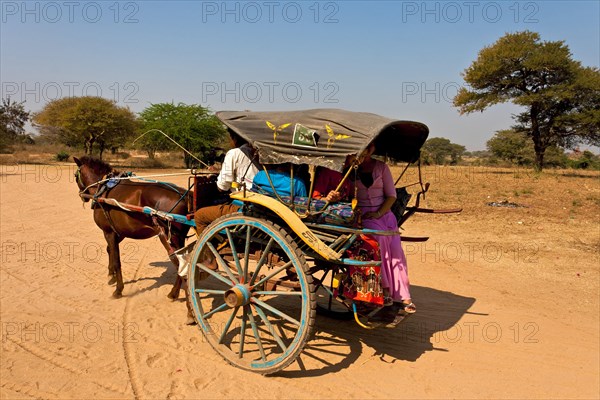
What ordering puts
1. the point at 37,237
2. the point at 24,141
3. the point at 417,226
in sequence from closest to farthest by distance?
the point at 37,237, the point at 417,226, the point at 24,141

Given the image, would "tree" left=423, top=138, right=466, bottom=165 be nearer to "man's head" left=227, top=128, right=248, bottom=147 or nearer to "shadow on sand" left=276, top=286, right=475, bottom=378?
"shadow on sand" left=276, top=286, right=475, bottom=378

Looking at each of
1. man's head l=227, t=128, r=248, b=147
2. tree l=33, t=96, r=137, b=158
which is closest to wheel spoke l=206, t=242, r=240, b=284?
man's head l=227, t=128, r=248, b=147

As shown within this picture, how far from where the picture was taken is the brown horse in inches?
239

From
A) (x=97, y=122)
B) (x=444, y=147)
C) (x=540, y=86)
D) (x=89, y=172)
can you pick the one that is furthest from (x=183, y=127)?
(x=444, y=147)

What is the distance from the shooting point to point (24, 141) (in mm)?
56406

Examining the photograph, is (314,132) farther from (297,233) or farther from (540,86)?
(540,86)

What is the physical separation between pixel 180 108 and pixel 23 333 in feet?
110

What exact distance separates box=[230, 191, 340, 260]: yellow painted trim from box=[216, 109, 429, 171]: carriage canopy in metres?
0.38

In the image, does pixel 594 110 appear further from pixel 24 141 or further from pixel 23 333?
pixel 24 141

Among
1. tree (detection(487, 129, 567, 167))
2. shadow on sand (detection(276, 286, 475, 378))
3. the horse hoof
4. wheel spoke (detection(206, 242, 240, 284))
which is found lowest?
shadow on sand (detection(276, 286, 475, 378))

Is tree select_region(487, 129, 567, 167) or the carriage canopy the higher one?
tree select_region(487, 129, 567, 167)

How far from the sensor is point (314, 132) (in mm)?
4105

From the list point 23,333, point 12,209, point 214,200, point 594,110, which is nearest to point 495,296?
point 214,200

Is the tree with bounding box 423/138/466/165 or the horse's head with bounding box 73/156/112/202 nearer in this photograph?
the horse's head with bounding box 73/156/112/202
